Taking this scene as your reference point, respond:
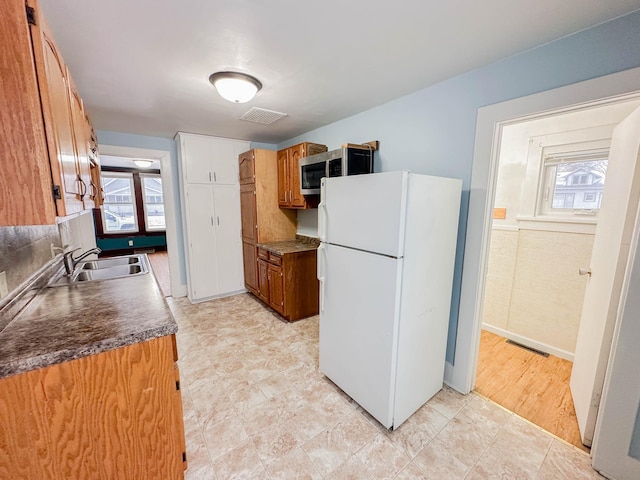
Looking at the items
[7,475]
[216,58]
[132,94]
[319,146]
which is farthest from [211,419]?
[319,146]

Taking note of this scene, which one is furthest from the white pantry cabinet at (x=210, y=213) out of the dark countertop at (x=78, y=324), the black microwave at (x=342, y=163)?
the dark countertop at (x=78, y=324)

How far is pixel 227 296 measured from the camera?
3982mm

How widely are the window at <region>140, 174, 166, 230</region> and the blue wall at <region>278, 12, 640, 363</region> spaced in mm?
6703

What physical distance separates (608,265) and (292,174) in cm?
292

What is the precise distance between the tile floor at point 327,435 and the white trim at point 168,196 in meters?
1.89

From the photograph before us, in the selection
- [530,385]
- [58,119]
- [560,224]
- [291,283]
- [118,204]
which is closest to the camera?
[58,119]

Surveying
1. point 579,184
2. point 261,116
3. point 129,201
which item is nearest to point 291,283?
point 261,116

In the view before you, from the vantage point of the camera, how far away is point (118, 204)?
7016 millimetres

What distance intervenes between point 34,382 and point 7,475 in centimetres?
33

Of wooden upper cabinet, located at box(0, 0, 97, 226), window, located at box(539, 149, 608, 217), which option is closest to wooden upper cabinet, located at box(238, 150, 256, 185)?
wooden upper cabinet, located at box(0, 0, 97, 226)

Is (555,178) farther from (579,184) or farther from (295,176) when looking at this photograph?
(295,176)

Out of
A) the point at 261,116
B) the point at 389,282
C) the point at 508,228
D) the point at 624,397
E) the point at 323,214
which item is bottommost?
the point at 624,397

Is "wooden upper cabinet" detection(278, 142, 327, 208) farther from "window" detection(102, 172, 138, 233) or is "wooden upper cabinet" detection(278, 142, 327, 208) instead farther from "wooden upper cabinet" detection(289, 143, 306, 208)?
"window" detection(102, 172, 138, 233)

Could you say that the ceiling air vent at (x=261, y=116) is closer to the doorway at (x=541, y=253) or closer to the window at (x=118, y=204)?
the doorway at (x=541, y=253)
